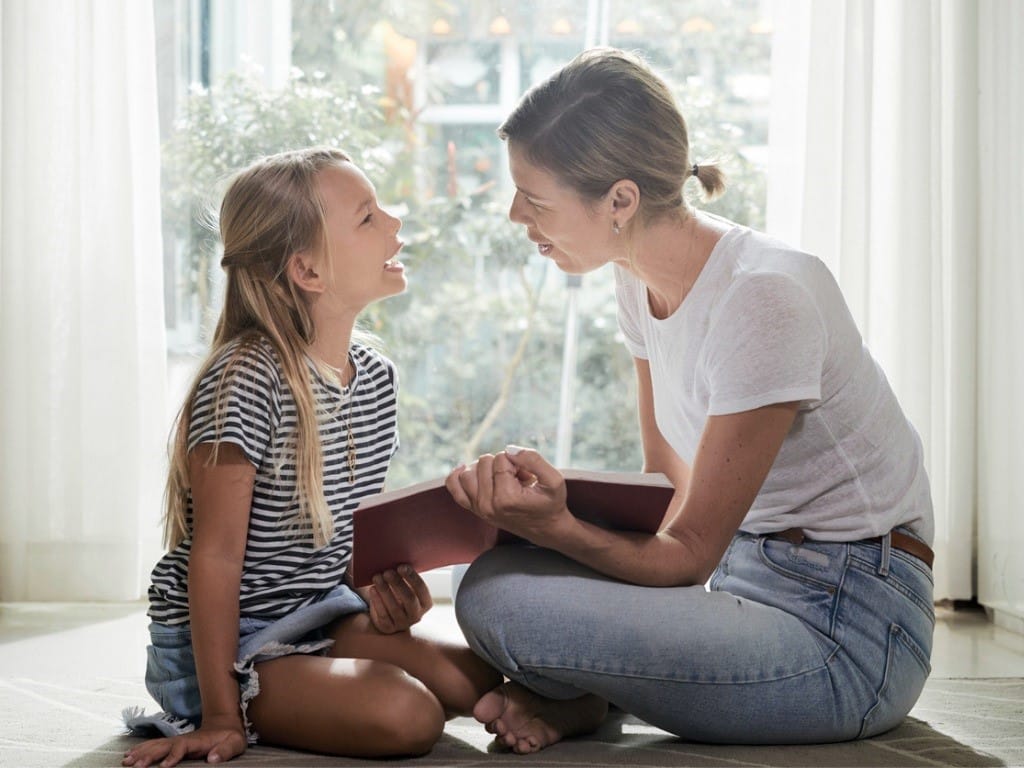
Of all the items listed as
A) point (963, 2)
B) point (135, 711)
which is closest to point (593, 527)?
point (135, 711)

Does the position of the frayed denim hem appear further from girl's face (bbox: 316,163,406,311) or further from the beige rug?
girl's face (bbox: 316,163,406,311)

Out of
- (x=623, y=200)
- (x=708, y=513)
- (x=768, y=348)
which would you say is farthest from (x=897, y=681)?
(x=623, y=200)

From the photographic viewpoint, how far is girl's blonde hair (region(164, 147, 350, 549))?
1643 mm

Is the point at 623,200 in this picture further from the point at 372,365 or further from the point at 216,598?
the point at 216,598

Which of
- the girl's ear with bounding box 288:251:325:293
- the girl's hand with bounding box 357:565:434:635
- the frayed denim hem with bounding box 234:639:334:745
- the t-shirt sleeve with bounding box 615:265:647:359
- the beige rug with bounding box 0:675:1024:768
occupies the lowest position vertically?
the beige rug with bounding box 0:675:1024:768

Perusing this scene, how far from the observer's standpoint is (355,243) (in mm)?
1784

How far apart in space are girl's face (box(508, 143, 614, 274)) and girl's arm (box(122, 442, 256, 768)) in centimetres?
52

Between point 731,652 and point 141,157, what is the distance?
199 centimetres

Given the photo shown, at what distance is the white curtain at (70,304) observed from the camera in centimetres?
284

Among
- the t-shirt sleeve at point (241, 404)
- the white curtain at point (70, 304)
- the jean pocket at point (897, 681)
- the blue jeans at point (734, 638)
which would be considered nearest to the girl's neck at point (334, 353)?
the t-shirt sleeve at point (241, 404)

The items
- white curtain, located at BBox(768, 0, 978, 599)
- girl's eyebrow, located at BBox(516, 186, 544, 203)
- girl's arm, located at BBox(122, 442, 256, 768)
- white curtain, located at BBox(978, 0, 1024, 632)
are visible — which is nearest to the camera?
girl's arm, located at BBox(122, 442, 256, 768)

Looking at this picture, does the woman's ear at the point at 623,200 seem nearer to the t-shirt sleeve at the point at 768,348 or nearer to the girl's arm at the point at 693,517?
the t-shirt sleeve at the point at 768,348

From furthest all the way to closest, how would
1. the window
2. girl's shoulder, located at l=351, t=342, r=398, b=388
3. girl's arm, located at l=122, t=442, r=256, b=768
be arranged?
the window → girl's shoulder, located at l=351, t=342, r=398, b=388 → girl's arm, located at l=122, t=442, r=256, b=768

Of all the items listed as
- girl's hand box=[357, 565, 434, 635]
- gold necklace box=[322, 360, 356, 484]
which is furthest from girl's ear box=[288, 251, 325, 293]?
girl's hand box=[357, 565, 434, 635]
